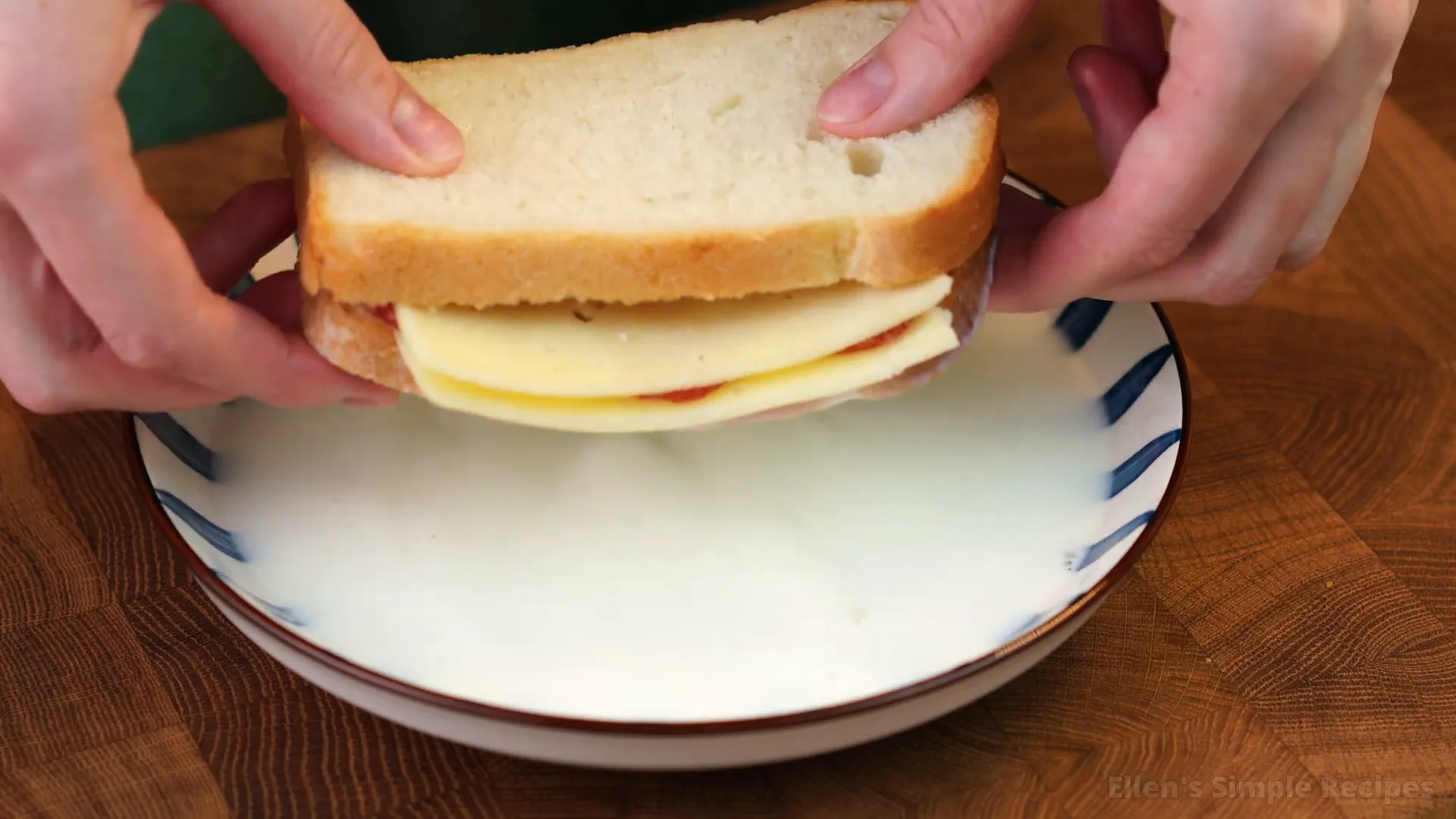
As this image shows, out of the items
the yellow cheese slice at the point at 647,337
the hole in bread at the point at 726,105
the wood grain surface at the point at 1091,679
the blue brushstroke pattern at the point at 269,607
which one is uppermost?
the hole in bread at the point at 726,105

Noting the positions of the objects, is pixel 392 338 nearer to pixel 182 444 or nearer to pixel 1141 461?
pixel 182 444

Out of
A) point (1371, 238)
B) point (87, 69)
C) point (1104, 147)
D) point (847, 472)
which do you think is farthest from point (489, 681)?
point (1371, 238)

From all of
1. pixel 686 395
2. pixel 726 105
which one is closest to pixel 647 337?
pixel 686 395

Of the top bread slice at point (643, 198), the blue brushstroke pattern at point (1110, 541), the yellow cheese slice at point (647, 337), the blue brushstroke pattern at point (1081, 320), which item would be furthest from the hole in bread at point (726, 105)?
the blue brushstroke pattern at point (1110, 541)

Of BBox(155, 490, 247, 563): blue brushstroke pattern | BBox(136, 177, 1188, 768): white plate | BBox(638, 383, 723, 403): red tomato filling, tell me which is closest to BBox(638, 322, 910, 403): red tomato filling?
BBox(638, 383, 723, 403): red tomato filling

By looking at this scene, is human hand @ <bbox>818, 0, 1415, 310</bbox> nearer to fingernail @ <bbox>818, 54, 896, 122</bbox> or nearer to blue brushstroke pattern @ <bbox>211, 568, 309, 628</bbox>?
fingernail @ <bbox>818, 54, 896, 122</bbox>

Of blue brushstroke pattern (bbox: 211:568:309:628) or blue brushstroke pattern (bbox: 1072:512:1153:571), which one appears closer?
blue brushstroke pattern (bbox: 211:568:309:628)

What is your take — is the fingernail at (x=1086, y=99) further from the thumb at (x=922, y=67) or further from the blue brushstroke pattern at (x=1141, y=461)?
the blue brushstroke pattern at (x=1141, y=461)
